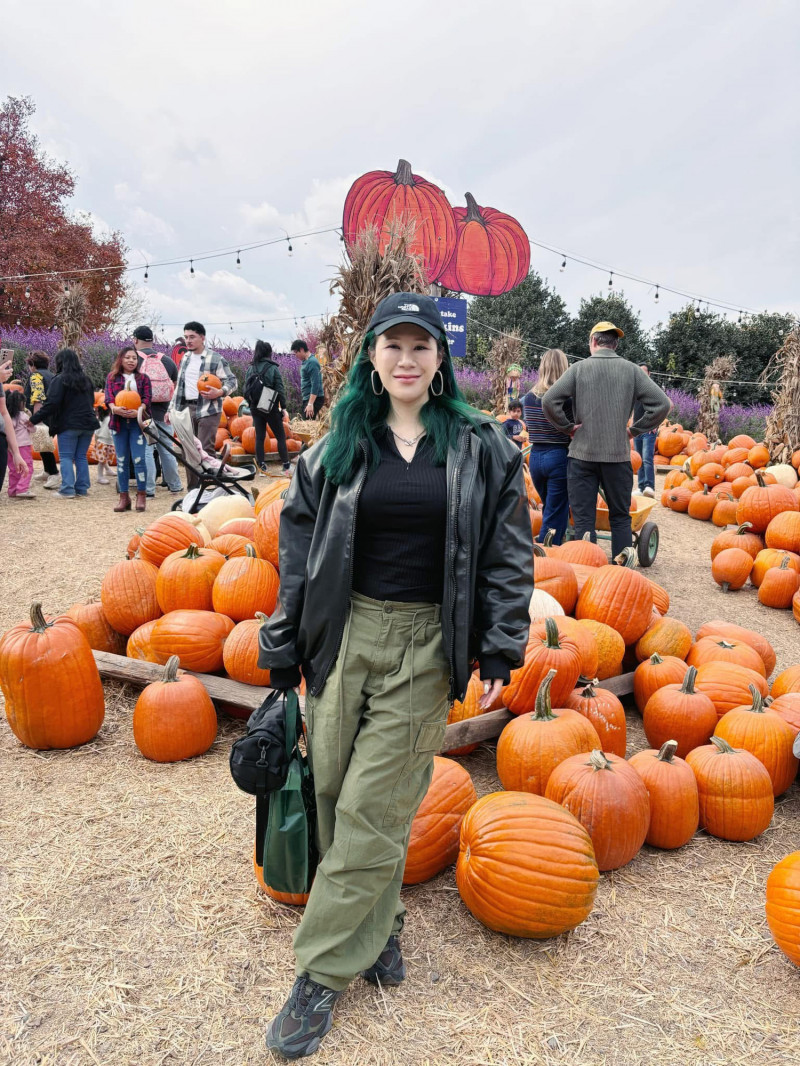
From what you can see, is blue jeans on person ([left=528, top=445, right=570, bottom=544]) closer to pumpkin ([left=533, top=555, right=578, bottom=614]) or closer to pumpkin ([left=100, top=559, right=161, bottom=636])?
pumpkin ([left=533, top=555, right=578, bottom=614])

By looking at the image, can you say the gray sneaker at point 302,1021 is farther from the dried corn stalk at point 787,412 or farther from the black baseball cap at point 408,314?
the dried corn stalk at point 787,412

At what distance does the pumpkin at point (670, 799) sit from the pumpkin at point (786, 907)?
409mm

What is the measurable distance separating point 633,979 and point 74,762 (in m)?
2.43

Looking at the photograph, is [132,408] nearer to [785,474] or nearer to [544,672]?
[544,672]

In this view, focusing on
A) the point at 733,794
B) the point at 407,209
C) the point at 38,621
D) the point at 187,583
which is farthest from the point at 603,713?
Answer: the point at 407,209

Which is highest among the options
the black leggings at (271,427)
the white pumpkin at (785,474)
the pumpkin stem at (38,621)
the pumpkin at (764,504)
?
the black leggings at (271,427)

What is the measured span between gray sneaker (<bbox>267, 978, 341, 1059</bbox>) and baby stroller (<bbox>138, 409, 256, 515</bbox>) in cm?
433

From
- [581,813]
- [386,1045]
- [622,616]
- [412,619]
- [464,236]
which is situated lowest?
[386,1045]

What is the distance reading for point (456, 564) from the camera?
1.69 meters

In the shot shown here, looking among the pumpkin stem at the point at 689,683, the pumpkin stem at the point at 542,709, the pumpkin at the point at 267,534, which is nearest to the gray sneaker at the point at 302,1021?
the pumpkin stem at the point at 542,709

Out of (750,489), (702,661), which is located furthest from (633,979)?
(750,489)

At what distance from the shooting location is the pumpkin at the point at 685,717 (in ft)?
9.76

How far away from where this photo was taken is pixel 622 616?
3.64m

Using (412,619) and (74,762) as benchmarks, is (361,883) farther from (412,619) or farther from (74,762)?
(74,762)
